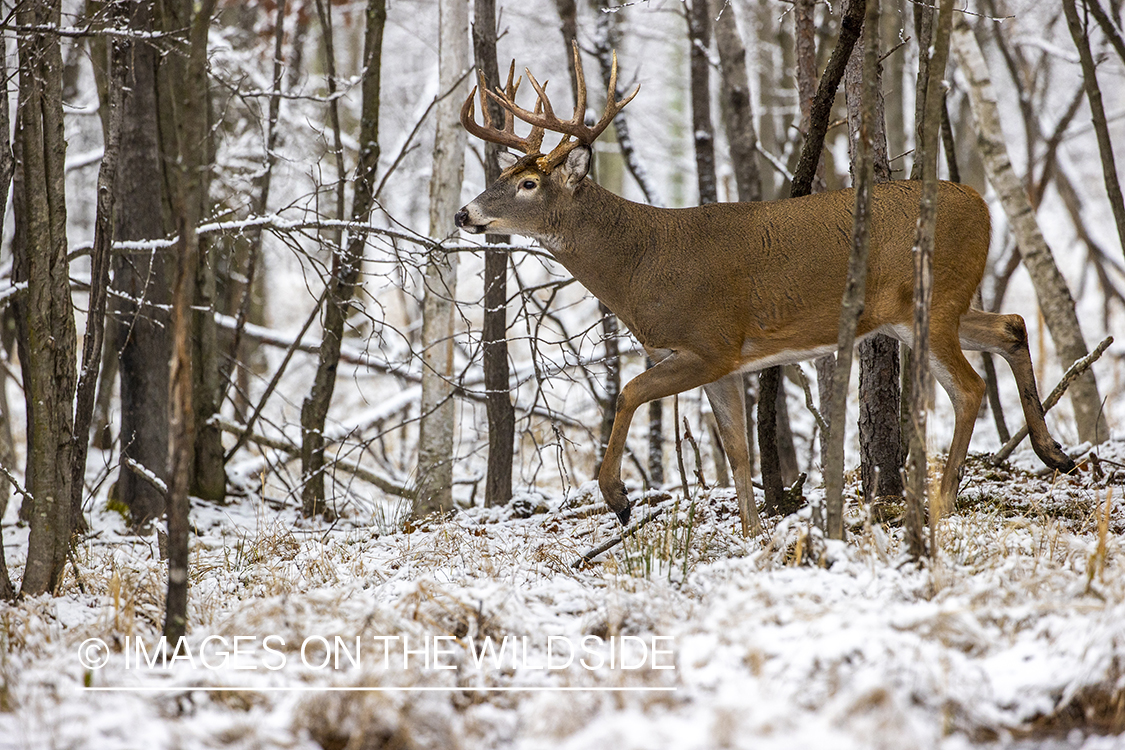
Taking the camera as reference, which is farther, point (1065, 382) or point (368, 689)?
point (1065, 382)

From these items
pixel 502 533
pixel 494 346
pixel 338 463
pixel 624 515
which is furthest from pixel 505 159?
pixel 338 463

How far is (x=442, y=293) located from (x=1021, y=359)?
4.06 meters

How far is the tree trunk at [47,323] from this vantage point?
4289 mm

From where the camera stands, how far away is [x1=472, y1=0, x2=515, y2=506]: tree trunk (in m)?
7.39

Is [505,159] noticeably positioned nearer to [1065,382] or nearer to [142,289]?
[142,289]

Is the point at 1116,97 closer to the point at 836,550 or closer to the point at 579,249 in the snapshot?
the point at 579,249

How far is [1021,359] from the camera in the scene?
5.38m

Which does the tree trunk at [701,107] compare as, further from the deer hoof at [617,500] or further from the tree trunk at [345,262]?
the deer hoof at [617,500]

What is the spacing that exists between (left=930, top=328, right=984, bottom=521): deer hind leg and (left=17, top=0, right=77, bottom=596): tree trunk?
4273mm

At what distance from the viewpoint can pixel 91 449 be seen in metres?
10.8

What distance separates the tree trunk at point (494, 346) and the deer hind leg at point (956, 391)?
3267 millimetres

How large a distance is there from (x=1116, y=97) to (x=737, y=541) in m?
24.2

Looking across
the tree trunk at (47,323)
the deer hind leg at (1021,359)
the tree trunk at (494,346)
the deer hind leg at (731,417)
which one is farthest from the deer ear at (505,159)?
the deer hind leg at (1021,359)

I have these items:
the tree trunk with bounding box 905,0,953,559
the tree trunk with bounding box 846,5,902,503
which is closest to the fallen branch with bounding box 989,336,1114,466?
the tree trunk with bounding box 846,5,902,503
